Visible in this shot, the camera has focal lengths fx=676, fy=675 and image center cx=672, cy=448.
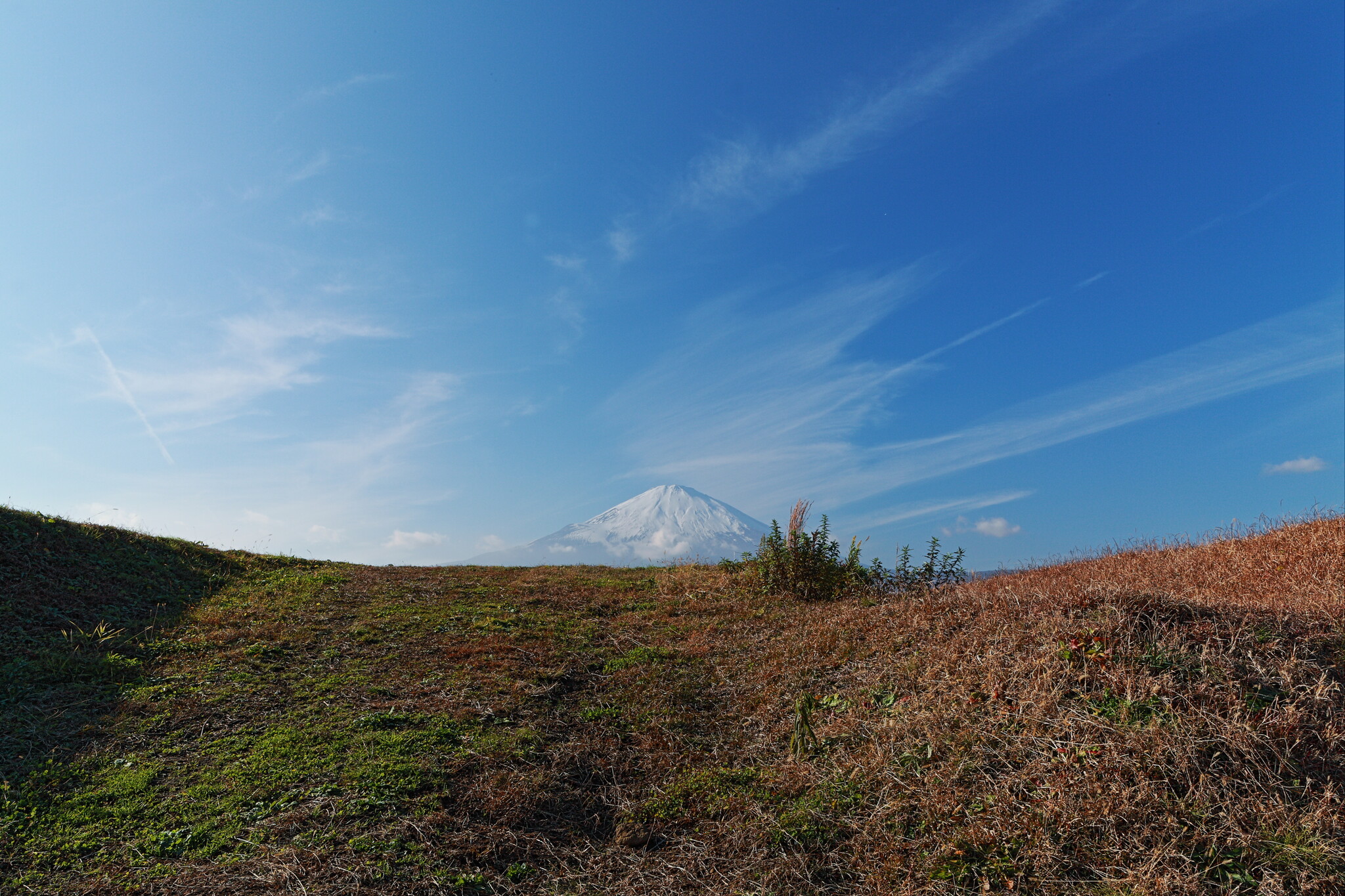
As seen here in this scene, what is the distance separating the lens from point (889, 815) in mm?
5164

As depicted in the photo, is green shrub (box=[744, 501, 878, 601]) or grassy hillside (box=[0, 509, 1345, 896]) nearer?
grassy hillside (box=[0, 509, 1345, 896])

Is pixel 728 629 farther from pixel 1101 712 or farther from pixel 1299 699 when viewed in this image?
pixel 1299 699

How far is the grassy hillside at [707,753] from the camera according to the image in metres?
4.68

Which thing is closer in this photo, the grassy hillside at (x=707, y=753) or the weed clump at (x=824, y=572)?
the grassy hillside at (x=707, y=753)

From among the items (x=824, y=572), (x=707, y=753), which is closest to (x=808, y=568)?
(x=824, y=572)

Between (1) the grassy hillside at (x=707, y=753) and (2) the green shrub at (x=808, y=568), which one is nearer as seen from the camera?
(1) the grassy hillside at (x=707, y=753)

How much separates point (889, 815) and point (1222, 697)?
290 centimetres

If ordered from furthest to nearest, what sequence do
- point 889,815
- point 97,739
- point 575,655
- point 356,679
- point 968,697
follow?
point 575,655, point 356,679, point 97,739, point 968,697, point 889,815

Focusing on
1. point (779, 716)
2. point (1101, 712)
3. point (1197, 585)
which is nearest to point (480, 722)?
point (779, 716)

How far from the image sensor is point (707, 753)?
22.3 feet

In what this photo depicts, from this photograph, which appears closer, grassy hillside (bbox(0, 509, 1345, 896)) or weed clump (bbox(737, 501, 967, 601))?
grassy hillside (bbox(0, 509, 1345, 896))

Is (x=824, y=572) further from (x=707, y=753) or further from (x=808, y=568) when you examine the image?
(x=707, y=753)

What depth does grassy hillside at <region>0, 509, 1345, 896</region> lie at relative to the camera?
4.68 meters

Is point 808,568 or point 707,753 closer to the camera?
point 707,753
